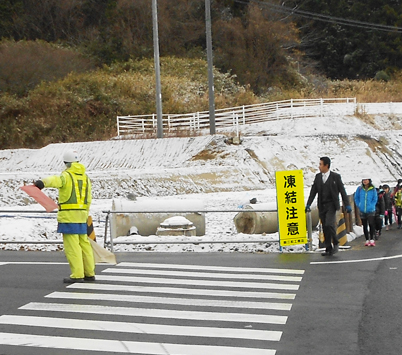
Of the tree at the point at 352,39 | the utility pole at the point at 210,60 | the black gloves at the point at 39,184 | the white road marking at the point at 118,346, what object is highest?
the tree at the point at 352,39

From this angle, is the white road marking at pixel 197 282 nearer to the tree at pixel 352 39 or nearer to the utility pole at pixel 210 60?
the utility pole at pixel 210 60

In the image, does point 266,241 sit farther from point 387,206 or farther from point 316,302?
point 387,206

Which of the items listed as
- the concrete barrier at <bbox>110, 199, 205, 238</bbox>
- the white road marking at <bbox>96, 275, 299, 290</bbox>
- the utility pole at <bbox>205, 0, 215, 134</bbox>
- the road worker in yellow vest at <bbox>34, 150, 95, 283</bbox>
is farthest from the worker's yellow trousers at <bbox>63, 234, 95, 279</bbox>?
the utility pole at <bbox>205, 0, 215, 134</bbox>

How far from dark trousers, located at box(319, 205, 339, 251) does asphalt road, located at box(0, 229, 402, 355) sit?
11.7 inches

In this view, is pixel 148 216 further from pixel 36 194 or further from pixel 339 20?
pixel 339 20

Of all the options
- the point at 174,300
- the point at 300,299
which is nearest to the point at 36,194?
the point at 174,300

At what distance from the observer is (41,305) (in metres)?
8.83

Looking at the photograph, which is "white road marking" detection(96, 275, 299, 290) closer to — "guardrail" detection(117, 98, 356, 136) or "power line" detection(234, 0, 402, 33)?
"guardrail" detection(117, 98, 356, 136)

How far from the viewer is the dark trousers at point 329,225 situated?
42.1ft

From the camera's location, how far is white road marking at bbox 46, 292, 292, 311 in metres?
8.72

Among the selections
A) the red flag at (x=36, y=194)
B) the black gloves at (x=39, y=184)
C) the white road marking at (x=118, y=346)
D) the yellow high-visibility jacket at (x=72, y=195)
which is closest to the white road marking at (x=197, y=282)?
the yellow high-visibility jacket at (x=72, y=195)

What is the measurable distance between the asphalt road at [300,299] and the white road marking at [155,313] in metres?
0.11

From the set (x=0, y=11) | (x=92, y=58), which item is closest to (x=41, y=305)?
(x=92, y=58)

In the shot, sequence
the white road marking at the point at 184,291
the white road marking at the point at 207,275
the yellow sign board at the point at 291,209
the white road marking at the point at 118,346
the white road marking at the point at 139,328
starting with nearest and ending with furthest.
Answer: the white road marking at the point at 118,346 → the white road marking at the point at 139,328 → the white road marking at the point at 184,291 → the white road marking at the point at 207,275 → the yellow sign board at the point at 291,209
